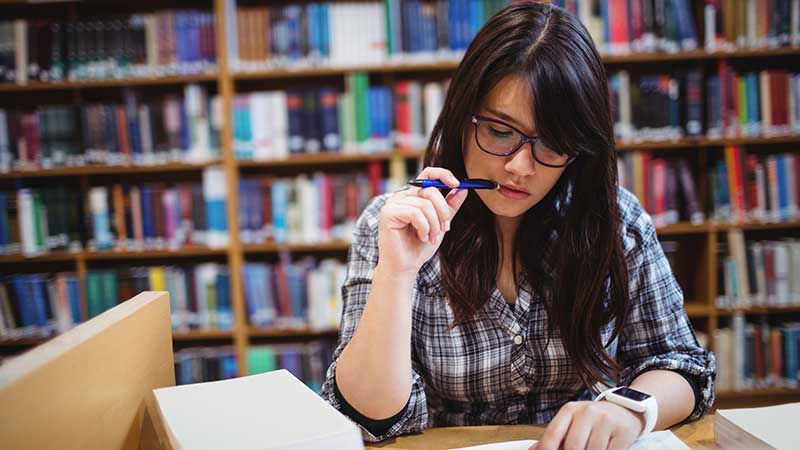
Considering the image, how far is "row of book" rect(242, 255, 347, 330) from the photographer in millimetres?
2523

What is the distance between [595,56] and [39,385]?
2.84ft

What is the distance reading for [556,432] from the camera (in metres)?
0.70

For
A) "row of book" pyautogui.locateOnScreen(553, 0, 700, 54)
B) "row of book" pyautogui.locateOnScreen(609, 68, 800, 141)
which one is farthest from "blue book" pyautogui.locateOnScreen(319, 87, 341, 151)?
"row of book" pyautogui.locateOnScreen(609, 68, 800, 141)

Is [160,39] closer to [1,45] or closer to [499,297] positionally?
[1,45]

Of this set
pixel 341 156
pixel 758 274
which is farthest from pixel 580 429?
pixel 758 274

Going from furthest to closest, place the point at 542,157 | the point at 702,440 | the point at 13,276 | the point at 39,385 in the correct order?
the point at 13,276, the point at 542,157, the point at 702,440, the point at 39,385

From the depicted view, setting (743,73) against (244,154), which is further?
(743,73)

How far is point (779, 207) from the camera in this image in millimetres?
2473

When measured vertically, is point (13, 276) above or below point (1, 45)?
below

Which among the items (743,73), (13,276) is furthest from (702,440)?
(13,276)

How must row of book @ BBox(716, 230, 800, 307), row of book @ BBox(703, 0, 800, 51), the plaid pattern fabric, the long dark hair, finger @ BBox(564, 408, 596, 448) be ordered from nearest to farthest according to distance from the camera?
finger @ BBox(564, 408, 596, 448)
the long dark hair
the plaid pattern fabric
row of book @ BBox(703, 0, 800, 51)
row of book @ BBox(716, 230, 800, 307)

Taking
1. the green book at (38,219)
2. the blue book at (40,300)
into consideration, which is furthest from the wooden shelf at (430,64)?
the blue book at (40,300)

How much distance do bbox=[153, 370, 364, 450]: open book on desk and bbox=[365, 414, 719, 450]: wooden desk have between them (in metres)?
0.22

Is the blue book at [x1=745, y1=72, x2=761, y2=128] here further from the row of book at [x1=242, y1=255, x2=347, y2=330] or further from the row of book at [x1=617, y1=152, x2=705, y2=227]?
the row of book at [x1=242, y1=255, x2=347, y2=330]
